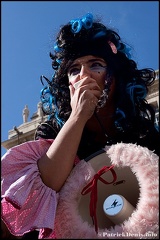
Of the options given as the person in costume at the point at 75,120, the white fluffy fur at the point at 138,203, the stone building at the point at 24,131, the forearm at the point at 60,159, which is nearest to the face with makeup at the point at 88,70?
the person in costume at the point at 75,120

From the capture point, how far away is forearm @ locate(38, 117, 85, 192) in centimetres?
159

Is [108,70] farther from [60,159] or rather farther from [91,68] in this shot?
[60,159]

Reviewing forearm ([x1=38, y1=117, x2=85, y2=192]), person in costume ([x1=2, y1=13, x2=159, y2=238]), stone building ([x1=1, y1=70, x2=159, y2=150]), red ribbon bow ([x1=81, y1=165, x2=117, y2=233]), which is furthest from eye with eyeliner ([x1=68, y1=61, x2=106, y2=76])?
stone building ([x1=1, y1=70, x2=159, y2=150])

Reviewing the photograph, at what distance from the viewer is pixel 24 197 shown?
154cm

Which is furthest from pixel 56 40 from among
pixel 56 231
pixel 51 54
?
pixel 56 231

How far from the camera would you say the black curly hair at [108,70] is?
2.05 meters

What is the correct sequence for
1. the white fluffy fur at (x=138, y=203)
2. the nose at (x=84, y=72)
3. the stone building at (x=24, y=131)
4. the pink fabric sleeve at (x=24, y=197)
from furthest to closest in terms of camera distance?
1. the stone building at (x=24, y=131)
2. the nose at (x=84, y=72)
3. the pink fabric sleeve at (x=24, y=197)
4. the white fluffy fur at (x=138, y=203)

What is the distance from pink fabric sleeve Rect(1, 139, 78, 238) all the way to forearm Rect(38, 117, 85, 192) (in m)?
0.03

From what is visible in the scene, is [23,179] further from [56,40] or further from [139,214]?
[56,40]

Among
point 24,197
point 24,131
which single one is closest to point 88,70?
point 24,197

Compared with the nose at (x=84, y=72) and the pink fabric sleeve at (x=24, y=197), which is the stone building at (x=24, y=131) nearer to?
the nose at (x=84, y=72)

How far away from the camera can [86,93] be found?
176 centimetres

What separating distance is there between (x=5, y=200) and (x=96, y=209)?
1.17 ft

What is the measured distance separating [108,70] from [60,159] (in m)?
0.66
